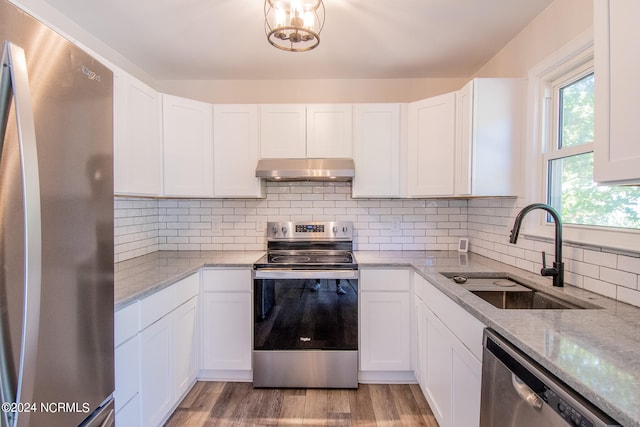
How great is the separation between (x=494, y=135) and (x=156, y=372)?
253cm

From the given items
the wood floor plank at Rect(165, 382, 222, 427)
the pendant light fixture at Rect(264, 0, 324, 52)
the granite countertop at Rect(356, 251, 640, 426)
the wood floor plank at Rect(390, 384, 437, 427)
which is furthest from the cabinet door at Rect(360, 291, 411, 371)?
the pendant light fixture at Rect(264, 0, 324, 52)

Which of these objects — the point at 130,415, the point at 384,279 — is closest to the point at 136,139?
the point at 130,415

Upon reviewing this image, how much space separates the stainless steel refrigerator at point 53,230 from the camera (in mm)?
725

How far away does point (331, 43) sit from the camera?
7.11 feet

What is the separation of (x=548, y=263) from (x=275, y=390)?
1.97 meters

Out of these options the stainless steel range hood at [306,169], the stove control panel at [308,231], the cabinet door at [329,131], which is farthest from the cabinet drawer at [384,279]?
the cabinet door at [329,131]

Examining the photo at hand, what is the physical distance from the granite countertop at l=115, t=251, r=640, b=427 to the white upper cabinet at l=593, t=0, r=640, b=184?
509 mm

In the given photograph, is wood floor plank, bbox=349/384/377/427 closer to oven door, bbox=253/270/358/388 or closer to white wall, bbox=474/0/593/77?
oven door, bbox=253/270/358/388

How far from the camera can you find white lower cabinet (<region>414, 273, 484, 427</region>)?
1.33 meters

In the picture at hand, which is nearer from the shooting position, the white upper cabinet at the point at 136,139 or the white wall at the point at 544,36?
the white wall at the point at 544,36

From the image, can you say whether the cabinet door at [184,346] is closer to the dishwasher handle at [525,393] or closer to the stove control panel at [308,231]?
the stove control panel at [308,231]

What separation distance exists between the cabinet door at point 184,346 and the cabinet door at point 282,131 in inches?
51.7

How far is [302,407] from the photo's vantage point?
2.00 meters

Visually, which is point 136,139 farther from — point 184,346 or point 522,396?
point 522,396
